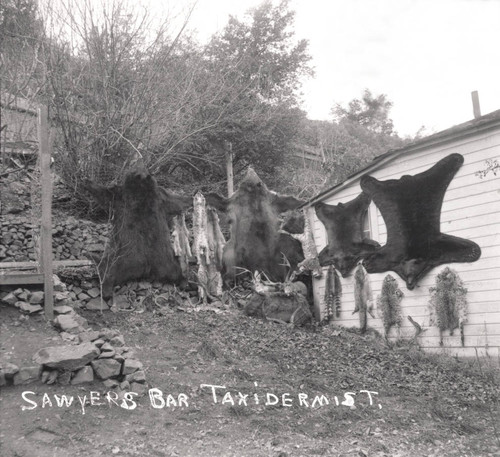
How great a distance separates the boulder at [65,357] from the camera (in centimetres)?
588

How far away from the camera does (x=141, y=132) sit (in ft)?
43.9

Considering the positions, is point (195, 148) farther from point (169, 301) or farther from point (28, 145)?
point (169, 301)

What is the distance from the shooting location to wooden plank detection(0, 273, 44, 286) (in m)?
7.04

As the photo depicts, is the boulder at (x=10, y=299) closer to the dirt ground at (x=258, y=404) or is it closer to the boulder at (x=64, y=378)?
the dirt ground at (x=258, y=404)

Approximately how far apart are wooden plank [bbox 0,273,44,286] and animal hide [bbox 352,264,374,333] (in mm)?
5556

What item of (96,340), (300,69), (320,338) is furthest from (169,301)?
(300,69)

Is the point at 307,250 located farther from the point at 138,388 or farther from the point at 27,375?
the point at 27,375

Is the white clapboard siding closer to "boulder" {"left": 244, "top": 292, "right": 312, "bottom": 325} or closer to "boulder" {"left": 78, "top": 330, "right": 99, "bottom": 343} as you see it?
"boulder" {"left": 244, "top": 292, "right": 312, "bottom": 325}

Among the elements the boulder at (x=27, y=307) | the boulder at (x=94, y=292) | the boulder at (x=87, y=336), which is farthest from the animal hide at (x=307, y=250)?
the boulder at (x=27, y=307)

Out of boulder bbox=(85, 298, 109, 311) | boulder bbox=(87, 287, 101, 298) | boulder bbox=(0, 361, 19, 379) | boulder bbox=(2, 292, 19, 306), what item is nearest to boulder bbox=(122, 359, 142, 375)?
boulder bbox=(0, 361, 19, 379)

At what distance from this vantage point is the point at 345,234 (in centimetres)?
1033

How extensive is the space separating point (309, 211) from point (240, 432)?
647 centimetres

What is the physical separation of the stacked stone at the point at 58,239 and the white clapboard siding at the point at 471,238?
6.41 metres

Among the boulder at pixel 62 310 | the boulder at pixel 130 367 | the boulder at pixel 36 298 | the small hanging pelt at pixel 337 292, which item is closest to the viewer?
the boulder at pixel 130 367
